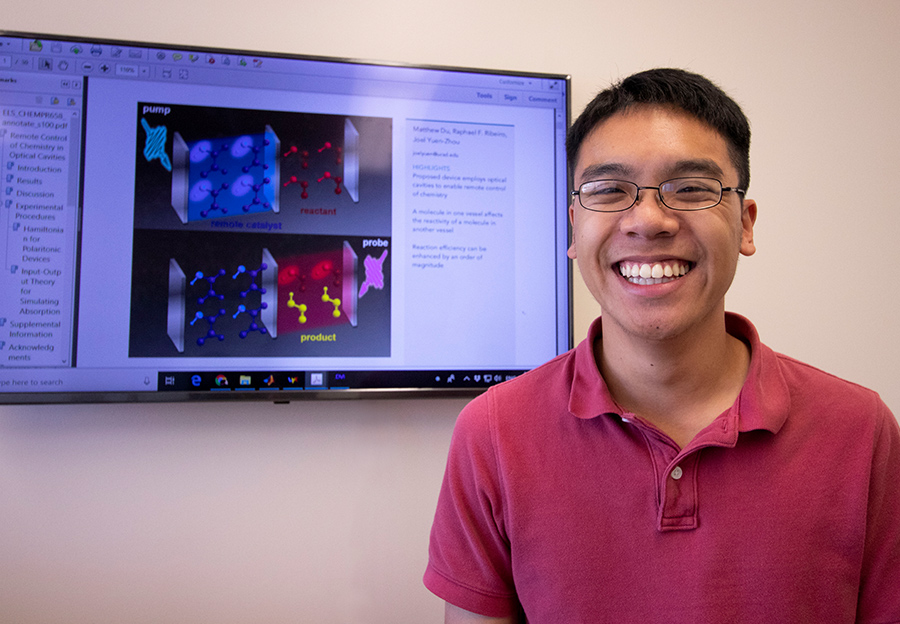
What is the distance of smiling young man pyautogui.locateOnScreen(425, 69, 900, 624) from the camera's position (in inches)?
36.2

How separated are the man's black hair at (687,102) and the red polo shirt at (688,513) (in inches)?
15.6

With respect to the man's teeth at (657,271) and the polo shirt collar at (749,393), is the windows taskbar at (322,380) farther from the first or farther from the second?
the man's teeth at (657,271)

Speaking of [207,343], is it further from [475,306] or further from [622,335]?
[622,335]

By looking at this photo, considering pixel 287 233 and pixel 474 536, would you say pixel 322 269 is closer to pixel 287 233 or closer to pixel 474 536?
pixel 287 233

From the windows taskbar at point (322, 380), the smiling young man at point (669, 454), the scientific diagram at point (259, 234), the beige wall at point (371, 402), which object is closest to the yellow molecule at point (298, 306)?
the scientific diagram at point (259, 234)

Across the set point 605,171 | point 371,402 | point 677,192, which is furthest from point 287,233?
point 677,192

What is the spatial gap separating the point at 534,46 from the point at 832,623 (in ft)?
4.93

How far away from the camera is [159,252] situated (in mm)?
1422

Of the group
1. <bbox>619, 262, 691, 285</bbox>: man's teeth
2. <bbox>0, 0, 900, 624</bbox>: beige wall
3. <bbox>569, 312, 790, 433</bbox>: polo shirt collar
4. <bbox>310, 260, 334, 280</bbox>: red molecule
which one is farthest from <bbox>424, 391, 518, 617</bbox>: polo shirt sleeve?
<bbox>310, 260, 334, 280</bbox>: red molecule

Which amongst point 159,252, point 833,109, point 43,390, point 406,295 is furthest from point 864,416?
point 43,390

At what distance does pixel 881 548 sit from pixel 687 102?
0.82m

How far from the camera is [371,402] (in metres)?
1.55

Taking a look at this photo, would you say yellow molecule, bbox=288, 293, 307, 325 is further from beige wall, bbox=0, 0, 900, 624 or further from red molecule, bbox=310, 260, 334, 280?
beige wall, bbox=0, 0, 900, 624

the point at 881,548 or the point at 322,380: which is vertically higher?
the point at 322,380
